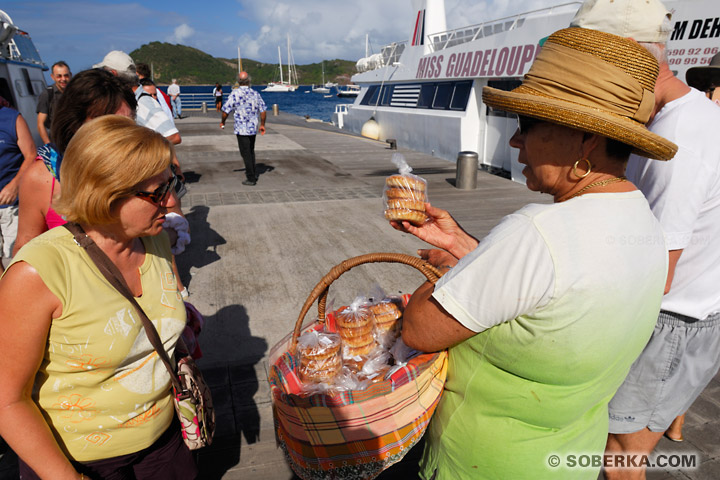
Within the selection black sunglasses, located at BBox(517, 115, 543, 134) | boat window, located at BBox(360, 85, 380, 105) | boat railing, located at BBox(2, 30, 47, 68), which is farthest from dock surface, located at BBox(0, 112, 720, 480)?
boat window, located at BBox(360, 85, 380, 105)

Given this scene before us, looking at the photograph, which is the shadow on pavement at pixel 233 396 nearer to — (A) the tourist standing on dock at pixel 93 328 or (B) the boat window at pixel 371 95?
(A) the tourist standing on dock at pixel 93 328

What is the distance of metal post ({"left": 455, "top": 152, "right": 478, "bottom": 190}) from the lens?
10312mm

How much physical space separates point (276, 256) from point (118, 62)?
118 inches

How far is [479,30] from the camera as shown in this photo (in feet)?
43.4

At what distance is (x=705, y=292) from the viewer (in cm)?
203

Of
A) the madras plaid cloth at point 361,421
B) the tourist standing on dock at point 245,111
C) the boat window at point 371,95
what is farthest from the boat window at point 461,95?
the madras plaid cloth at point 361,421

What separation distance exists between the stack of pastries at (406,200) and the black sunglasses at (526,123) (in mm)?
861

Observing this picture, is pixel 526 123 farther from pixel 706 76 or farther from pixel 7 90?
pixel 7 90

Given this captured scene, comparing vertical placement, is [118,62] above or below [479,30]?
below

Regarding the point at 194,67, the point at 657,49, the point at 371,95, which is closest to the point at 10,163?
the point at 657,49

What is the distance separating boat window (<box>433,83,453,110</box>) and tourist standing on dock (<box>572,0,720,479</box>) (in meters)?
13.6

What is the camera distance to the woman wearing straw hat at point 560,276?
1222 millimetres

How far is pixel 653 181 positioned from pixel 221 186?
965 cm

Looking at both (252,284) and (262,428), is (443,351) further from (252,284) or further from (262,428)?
(252,284)
